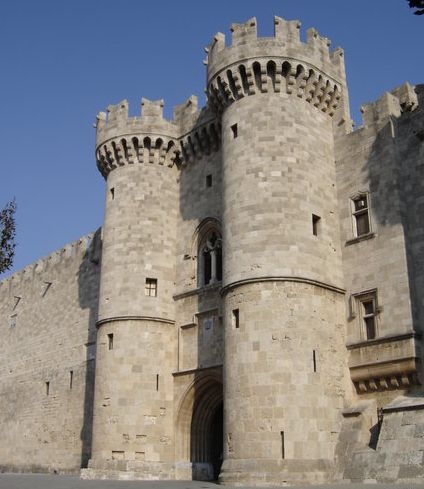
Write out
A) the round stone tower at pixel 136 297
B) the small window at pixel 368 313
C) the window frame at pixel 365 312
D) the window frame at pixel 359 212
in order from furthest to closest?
the round stone tower at pixel 136 297 → the window frame at pixel 359 212 → the small window at pixel 368 313 → the window frame at pixel 365 312

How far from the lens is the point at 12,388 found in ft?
99.1

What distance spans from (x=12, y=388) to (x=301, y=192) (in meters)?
18.6

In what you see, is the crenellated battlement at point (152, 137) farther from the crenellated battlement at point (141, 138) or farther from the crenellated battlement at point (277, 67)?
the crenellated battlement at point (277, 67)

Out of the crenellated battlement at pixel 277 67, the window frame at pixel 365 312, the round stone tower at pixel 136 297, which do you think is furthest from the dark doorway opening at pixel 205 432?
the crenellated battlement at pixel 277 67

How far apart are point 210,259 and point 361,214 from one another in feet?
15.8

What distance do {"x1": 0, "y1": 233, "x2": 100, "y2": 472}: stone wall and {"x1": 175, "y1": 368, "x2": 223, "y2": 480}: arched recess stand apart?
5540 millimetres

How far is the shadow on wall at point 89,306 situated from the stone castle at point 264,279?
2.28 ft

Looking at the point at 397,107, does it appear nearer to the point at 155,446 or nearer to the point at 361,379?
the point at 361,379

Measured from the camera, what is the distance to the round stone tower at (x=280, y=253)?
15.4 m

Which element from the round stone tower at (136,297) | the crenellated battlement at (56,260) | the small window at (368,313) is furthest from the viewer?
the crenellated battlement at (56,260)

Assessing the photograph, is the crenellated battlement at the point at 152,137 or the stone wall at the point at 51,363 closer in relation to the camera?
the crenellated battlement at the point at 152,137

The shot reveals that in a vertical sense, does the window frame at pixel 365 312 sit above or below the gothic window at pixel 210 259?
below

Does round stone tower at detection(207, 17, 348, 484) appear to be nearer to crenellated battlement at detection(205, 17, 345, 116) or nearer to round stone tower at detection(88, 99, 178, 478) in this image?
crenellated battlement at detection(205, 17, 345, 116)

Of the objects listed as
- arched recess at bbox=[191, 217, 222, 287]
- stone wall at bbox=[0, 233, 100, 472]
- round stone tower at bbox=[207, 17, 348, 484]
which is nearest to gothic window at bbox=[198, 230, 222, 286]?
arched recess at bbox=[191, 217, 222, 287]
